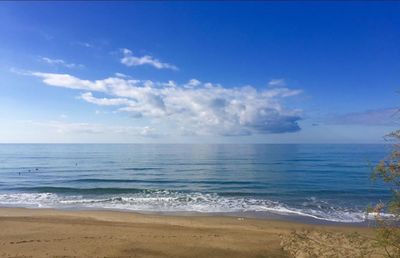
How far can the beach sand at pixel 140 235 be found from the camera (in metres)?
13.6

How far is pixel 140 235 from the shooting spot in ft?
52.2

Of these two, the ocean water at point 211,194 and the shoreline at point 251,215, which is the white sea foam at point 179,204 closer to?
the ocean water at point 211,194

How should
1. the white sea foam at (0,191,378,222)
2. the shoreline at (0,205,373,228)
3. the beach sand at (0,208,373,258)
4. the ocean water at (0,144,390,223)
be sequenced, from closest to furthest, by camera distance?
the beach sand at (0,208,373,258) → the shoreline at (0,205,373,228) → the white sea foam at (0,191,378,222) → the ocean water at (0,144,390,223)

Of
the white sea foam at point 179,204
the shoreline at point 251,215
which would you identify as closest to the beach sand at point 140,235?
the shoreline at point 251,215

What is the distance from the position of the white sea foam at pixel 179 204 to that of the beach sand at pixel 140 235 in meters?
3.20

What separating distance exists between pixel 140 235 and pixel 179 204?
10708 millimetres

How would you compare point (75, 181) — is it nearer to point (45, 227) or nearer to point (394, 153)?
point (45, 227)

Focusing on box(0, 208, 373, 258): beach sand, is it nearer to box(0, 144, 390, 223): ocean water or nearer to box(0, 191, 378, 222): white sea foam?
box(0, 191, 378, 222): white sea foam

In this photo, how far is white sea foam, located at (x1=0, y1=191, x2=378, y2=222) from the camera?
76.7 ft

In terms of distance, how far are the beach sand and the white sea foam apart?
3.20m

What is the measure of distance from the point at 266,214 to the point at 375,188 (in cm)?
1769

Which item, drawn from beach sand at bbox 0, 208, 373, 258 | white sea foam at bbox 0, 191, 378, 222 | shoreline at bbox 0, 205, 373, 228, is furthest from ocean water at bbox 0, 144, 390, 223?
beach sand at bbox 0, 208, 373, 258

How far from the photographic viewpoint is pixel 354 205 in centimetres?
2642

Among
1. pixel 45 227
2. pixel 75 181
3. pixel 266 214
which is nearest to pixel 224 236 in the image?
pixel 266 214
